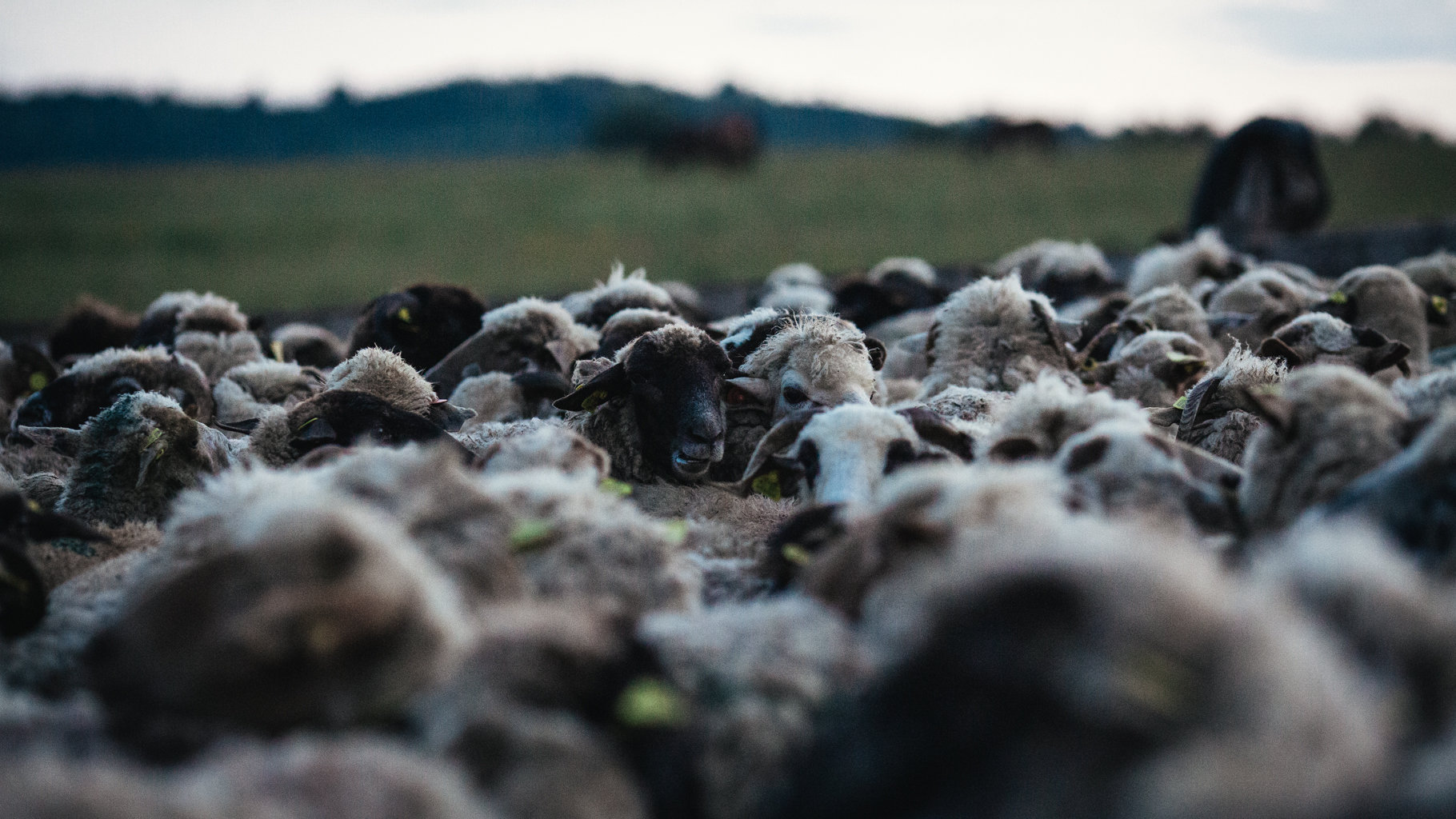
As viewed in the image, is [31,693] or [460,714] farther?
[31,693]

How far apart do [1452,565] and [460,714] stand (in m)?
2.07

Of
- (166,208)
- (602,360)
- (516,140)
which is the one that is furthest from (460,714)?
(516,140)

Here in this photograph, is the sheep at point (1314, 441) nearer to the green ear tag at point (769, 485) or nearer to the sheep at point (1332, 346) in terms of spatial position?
the green ear tag at point (769, 485)

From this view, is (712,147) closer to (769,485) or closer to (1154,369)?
(1154,369)

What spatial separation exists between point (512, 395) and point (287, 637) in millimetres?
3548

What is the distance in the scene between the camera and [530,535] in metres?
2.47

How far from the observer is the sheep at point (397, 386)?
470 centimetres

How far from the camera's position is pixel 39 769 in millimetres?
1642

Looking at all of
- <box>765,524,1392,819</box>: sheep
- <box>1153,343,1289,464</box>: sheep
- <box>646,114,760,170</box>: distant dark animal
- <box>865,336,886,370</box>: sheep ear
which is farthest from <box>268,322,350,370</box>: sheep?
<box>646,114,760,170</box>: distant dark animal

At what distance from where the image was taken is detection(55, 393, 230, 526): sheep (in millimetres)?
4027

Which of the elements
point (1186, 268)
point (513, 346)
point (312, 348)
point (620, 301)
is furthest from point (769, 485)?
point (1186, 268)

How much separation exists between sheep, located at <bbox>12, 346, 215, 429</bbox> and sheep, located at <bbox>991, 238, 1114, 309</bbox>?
5.48 m

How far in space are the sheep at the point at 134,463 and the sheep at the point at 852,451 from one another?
7.41 feet

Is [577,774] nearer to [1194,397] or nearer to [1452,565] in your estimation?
[1452,565]
